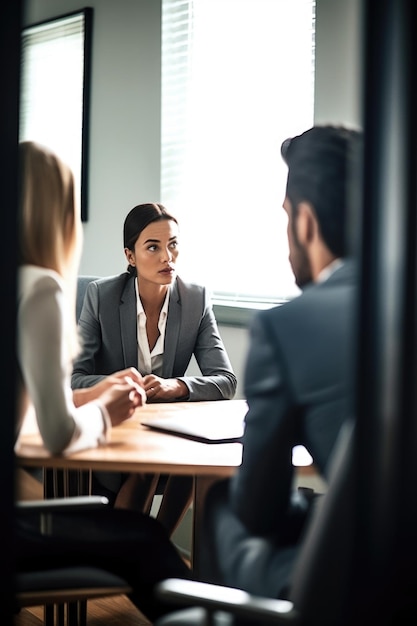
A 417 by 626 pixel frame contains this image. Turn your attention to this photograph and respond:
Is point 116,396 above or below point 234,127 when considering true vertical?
below

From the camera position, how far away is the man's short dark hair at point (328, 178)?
0.75m


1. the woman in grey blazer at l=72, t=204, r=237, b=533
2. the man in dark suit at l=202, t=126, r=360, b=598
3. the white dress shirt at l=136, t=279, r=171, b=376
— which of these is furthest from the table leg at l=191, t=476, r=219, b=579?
the white dress shirt at l=136, t=279, r=171, b=376

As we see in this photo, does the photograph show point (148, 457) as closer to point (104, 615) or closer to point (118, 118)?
point (104, 615)

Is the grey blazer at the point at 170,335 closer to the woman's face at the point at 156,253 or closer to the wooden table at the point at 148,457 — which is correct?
the woman's face at the point at 156,253

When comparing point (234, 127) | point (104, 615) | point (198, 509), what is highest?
point (234, 127)

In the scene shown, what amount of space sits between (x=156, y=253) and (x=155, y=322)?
136 millimetres

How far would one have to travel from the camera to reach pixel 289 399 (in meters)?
0.78

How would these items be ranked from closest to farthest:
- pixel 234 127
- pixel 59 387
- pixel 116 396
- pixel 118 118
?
pixel 59 387, pixel 116 396, pixel 234 127, pixel 118 118

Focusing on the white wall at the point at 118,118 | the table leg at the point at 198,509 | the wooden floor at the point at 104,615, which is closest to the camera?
the table leg at the point at 198,509

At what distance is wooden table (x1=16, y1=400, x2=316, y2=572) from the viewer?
709 mm

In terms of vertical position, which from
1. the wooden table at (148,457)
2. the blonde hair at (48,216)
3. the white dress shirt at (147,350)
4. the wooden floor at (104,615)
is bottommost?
the wooden floor at (104,615)

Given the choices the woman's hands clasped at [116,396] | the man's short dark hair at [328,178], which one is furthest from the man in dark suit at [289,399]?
the woman's hands clasped at [116,396]

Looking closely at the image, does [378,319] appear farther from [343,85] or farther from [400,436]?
[343,85]

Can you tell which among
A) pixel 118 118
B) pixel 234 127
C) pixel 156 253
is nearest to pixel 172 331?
pixel 156 253
